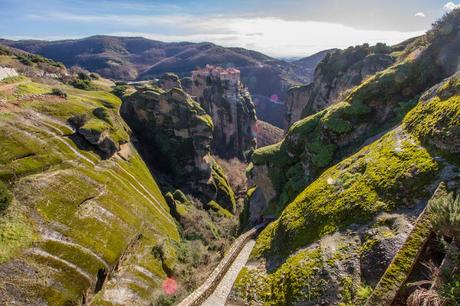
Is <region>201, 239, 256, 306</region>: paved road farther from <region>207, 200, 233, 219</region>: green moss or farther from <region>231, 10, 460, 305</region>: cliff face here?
<region>207, 200, 233, 219</region>: green moss

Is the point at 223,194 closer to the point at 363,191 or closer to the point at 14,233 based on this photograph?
the point at 14,233

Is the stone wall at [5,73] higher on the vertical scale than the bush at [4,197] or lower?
higher

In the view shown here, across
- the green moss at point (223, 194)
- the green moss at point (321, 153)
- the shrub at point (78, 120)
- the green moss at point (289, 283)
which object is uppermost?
the green moss at point (321, 153)

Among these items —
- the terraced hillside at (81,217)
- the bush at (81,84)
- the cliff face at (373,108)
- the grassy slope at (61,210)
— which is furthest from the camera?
the bush at (81,84)

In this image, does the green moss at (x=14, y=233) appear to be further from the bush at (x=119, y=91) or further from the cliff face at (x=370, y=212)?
the bush at (x=119, y=91)

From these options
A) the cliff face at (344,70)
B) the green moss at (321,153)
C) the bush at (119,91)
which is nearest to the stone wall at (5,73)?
the bush at (119,91)

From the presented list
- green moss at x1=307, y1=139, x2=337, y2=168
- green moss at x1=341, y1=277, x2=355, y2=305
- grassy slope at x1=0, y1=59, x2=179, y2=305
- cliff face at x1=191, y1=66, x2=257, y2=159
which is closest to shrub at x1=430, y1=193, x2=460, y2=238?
green moss at x1=341, y1=277, x2=355, y2=305
